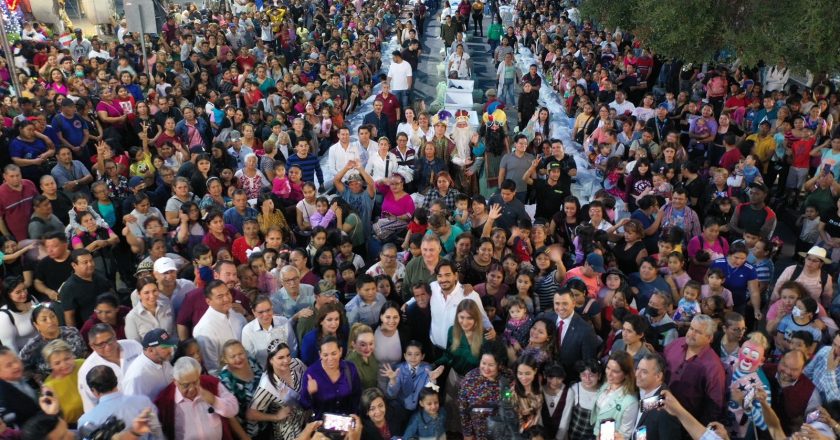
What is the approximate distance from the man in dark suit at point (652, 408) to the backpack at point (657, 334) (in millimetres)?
787

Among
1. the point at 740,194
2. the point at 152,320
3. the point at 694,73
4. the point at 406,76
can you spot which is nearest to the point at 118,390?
the point at 152,320

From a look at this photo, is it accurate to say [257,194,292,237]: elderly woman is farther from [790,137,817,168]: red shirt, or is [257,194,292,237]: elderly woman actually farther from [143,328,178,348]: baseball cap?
[790,137,817,168]: red shirt

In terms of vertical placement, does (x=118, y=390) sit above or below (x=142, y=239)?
above

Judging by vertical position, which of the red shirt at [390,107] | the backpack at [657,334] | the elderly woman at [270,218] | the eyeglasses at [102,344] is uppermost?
the eyeglasses at [102,344]

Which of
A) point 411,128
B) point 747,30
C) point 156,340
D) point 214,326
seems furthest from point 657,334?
point 747,30

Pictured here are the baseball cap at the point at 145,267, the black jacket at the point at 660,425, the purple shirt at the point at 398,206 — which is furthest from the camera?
the purple shirt at the point at 398,206

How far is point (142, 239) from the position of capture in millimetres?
6883

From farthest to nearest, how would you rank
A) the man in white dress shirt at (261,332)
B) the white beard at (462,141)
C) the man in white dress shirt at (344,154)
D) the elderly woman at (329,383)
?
the white beard at (462,141) → the man in white dress shirt at (344,154) → the man in white dress shirt at (261,332) → the elderly woman at (329,383)

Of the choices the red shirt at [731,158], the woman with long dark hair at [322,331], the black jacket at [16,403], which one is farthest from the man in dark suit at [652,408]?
the red shirt at [731,158]

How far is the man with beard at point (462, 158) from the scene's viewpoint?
29.9ft

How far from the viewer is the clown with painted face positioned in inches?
183

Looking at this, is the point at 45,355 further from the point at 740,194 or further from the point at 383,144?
the point at 740,194

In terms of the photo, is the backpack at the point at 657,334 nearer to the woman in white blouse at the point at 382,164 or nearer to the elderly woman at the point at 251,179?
the woman in white blouse at the point at 382,164

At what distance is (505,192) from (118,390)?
4.41m
